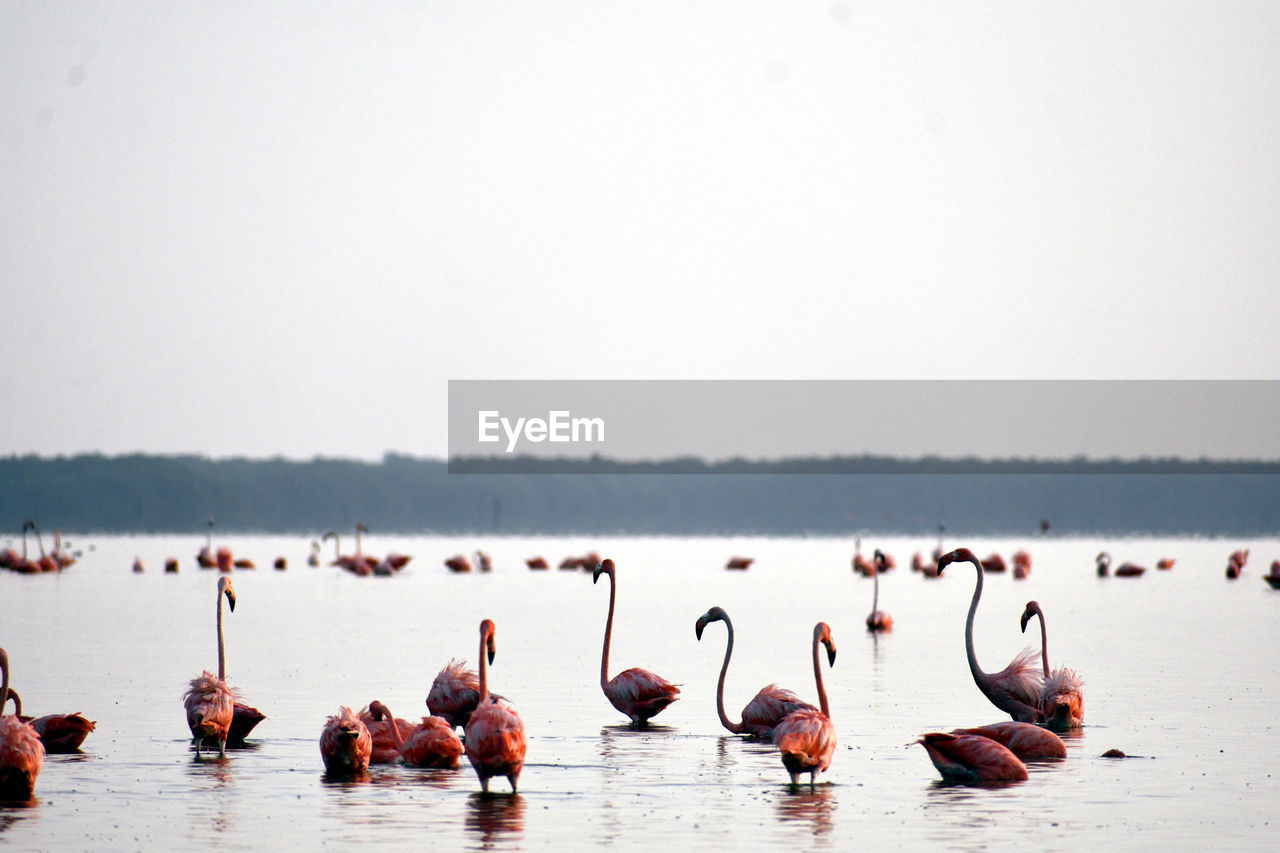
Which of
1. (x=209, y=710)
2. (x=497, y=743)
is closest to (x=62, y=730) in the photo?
(x=209, y=710)

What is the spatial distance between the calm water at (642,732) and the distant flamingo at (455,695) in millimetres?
899

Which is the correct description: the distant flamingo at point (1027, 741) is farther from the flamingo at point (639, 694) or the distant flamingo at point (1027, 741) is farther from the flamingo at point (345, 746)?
the flamingo at point (345, 746)

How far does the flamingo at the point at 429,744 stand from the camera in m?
15.2

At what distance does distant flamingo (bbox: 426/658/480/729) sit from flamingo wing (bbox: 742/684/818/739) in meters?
2.86

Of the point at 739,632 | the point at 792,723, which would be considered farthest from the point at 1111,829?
the point at 739,632

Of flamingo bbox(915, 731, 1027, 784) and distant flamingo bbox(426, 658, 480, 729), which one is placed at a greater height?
distant flamingo bbox(426, 658, 480, 729)

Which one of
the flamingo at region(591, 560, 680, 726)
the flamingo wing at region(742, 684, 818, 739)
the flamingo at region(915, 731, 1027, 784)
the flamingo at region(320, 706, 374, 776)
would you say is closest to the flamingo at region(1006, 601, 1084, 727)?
the flamingo wing at region(742, 684, 818, 739)

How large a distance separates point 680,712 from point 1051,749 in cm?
549

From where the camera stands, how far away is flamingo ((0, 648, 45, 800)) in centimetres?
1327

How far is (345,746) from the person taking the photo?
14477 mm

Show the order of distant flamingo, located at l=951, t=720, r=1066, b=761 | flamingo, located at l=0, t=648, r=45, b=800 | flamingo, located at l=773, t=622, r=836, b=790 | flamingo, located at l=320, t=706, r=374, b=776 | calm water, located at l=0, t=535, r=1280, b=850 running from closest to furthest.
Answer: calm water, located at l=0, t=535, r=1280, b=850 < flamingo, located at l=0, t=648, r=45, b=800 < flamingo, located at l=773, t=622, r=836, b=790 < flamingo, located at l=320, t=706, r=374, b=776 < distant flamingo, located at l=951, t=720, r=1066, b=761

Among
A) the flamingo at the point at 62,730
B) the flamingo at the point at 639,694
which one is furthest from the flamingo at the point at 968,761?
the flamingo at the point at 62,730

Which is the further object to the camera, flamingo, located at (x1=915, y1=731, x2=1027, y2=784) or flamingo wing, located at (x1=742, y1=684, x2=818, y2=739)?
flamingo wing, located at (x1=742, y1=684, x2=818, y2=739)

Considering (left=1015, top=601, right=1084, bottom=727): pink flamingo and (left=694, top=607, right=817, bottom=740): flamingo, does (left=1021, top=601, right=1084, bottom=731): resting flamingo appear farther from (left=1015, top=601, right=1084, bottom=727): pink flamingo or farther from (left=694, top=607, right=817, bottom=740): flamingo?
(left=694, top=607, right=817, bottom=740): flamingo
